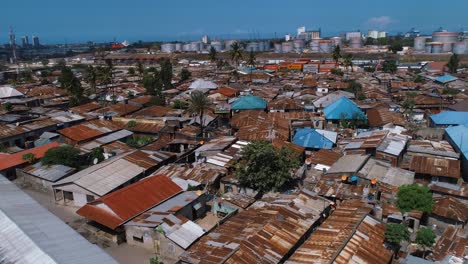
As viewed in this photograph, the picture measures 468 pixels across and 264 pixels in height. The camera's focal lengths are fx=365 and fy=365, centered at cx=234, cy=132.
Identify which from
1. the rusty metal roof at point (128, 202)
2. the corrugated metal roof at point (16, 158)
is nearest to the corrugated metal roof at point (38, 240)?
the rusty metal roof at point (128, 202)

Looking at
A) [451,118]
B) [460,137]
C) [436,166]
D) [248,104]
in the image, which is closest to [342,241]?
[436,166]

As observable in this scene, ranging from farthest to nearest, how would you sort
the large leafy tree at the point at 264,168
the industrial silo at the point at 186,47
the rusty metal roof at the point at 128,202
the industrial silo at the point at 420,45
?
the industrial silo at the point at 186,47, the industrial silo at the point at 420,45, the large leafy tree at the point at 264,168, the rusty metal roof at the point at 128,202

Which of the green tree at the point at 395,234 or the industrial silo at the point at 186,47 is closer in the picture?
the green tree at the point at 395,234

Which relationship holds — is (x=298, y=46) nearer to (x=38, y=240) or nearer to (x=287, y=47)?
(x=287, y=47)

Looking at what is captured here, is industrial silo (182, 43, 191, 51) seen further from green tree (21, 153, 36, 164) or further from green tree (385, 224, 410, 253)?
green tree (385, 224, 410, 253)

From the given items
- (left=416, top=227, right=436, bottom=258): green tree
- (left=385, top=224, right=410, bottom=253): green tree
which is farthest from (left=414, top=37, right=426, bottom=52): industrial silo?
(left=385, top=224, right=410, bottom=253): green tree

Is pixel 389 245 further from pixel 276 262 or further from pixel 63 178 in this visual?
pixel 63 178

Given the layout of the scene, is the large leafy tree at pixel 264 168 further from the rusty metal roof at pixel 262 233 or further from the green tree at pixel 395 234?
the green tree at pixel 395 234

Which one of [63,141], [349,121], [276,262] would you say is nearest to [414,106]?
[349,121]
